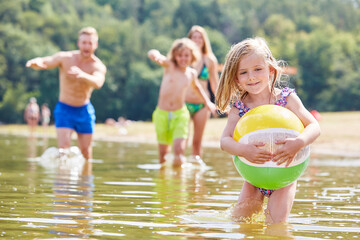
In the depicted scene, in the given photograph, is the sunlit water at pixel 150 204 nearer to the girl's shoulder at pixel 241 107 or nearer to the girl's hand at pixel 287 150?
the girl's hand at pixel 287 150

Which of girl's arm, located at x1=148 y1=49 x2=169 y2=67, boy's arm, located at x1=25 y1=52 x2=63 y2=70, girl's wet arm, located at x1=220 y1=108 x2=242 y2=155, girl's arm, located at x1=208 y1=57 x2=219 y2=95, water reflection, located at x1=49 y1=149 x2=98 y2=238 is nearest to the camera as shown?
water reflection, located at x1=49 y1=149 x2=98 y2=238

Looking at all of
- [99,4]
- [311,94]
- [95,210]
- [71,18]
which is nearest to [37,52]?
[71,18]

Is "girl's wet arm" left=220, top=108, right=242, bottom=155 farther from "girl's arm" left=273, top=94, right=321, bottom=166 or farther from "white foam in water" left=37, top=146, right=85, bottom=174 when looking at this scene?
"white foam in water" left=37, top=146, right=85, bottom=174

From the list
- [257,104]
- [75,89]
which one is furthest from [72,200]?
[75,89]

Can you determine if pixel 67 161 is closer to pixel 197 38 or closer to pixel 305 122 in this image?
pixel 197 38

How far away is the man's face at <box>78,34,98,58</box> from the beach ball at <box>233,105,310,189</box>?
227 inches

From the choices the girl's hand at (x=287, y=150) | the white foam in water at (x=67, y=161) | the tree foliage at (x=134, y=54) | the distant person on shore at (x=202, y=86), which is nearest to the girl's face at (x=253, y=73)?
the girl's hand at (x=287, y=150)

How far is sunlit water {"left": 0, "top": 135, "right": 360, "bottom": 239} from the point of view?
4848 millimetres

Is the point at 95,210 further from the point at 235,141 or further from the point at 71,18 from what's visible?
the point at 71,18

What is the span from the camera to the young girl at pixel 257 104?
5254 millimetres

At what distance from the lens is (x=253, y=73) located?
5.49 metres

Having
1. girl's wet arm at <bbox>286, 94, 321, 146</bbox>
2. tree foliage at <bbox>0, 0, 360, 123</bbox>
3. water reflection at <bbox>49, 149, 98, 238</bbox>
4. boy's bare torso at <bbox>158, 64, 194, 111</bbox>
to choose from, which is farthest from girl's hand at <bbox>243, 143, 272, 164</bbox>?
tree foliage at <bbox>0, 0, 360, 123</bbox>

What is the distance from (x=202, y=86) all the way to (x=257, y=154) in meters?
6.76

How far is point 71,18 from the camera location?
8888cm
